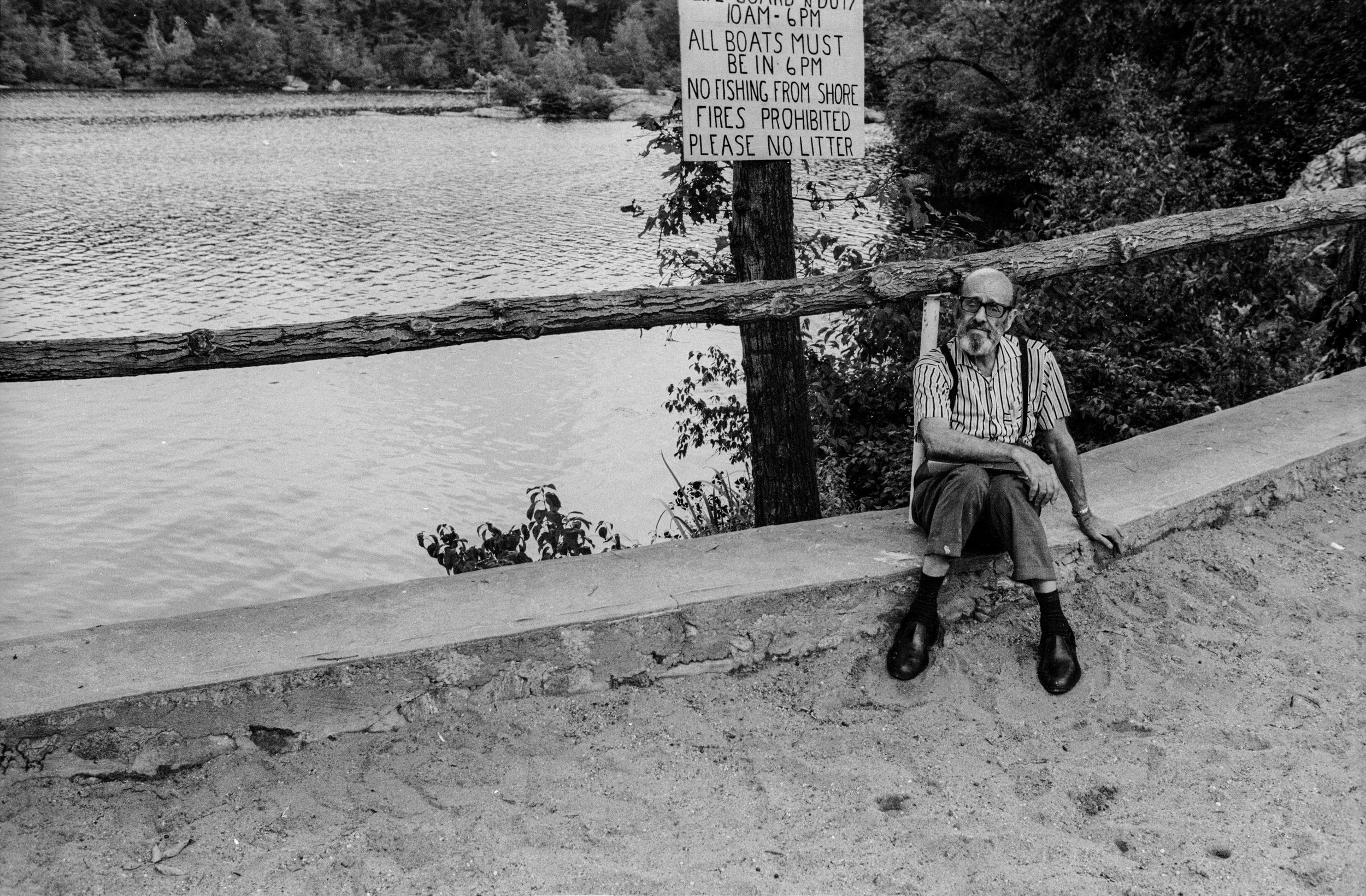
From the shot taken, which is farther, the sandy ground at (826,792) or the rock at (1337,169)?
the rock at (1337,169)

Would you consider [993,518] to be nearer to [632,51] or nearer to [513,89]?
[513,89]

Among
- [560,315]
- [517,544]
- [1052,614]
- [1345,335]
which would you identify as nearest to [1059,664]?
[1052,614]

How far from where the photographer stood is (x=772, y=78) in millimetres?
3746

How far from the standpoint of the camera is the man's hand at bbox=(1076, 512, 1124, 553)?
3479 mm

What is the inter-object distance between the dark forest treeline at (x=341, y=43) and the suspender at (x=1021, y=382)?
12471 millimetres

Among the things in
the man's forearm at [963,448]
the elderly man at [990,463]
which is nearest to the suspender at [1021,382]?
the elderly man at [990,463]

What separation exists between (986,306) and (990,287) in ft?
0.19

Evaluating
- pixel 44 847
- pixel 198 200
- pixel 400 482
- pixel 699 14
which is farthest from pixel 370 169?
pixel 44 847

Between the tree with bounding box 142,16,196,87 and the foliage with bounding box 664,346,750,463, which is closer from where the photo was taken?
the foliage with bounding box 664,346,750,463

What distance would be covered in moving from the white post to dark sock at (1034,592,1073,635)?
514 millimetres

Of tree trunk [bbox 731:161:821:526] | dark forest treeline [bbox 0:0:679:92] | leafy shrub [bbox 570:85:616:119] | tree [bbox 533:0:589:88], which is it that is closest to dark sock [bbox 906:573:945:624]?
tree trunk [bbox 731:161:821:526]

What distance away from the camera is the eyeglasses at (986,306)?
3213 millimetres

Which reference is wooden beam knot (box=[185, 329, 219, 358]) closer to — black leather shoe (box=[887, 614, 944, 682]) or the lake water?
black leather shoe (box=[887, 614, 944, 682])

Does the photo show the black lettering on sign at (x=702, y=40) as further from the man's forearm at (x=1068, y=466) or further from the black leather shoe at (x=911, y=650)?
the black leather shoe at (x=911, y=650)
